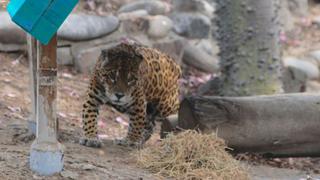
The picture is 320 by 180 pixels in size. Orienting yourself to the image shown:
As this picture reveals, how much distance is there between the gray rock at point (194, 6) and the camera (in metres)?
Answer: 11.2

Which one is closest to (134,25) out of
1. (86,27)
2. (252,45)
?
(86,27)

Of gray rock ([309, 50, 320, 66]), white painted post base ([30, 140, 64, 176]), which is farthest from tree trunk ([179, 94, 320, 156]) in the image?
gray rock ([309, 50, 320, 66])

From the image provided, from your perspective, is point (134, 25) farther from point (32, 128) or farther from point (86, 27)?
point (32, 128)

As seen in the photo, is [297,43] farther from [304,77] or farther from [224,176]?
[224,176]

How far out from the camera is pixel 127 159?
5531 mm

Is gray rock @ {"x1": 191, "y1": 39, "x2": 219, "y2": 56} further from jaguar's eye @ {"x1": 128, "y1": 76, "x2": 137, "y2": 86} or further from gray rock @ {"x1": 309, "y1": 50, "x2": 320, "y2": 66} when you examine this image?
jaguar's eye @ {"x1": 128, "y1": 76, "x2": 137, "y2": 86}

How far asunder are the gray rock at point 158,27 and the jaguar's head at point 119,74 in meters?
4.27

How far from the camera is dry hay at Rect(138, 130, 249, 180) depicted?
5086 mm

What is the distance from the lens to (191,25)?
35.9ft

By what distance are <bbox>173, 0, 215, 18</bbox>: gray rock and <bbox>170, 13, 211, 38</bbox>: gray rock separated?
7.9 inches

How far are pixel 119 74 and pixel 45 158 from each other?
1458 mm

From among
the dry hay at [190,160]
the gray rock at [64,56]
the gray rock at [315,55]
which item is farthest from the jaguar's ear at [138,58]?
the gray rock at [315,55]

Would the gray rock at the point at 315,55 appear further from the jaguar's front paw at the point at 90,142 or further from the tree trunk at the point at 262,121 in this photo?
the jaguar's front paw at the point at 90,142

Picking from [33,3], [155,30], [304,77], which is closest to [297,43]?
[304,77]
